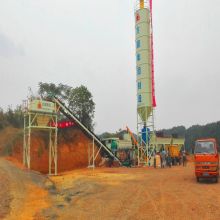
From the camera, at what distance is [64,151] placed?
1934 inches

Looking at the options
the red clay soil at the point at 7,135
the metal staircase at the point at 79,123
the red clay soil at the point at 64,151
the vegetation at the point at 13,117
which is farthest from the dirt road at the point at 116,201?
the vegetation at the point at 13,117

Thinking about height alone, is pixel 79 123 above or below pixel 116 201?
above

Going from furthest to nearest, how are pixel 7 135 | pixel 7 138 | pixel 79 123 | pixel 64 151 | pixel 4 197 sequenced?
1. pixel 64 151
2. pixel 7 135
3. pixel 7 138
4. pixel 79 123
5. pixel 4 197

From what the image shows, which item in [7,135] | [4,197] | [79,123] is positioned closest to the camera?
[4,197]

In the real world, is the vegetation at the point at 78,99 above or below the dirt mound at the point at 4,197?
above

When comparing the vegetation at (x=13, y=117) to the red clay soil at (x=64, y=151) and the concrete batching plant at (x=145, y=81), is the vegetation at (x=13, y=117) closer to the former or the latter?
the red clay soil at (x=64, y=151)

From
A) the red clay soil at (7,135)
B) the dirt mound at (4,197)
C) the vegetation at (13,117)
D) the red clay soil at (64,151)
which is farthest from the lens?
the vegetation at (13,117)

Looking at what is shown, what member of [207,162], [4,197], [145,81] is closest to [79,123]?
[145,81]

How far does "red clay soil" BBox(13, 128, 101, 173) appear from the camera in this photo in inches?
1722

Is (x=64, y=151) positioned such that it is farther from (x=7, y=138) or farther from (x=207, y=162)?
(x=207, y=162)

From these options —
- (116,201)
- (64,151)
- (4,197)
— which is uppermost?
(64,151)

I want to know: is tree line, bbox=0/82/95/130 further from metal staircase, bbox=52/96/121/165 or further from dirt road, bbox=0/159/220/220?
dirt road, bbox=0/159/220/220

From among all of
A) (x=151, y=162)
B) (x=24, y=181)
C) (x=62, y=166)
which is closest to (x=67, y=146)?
(x=62, y=166)

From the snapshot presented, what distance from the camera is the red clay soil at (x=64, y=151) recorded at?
4373 cm
